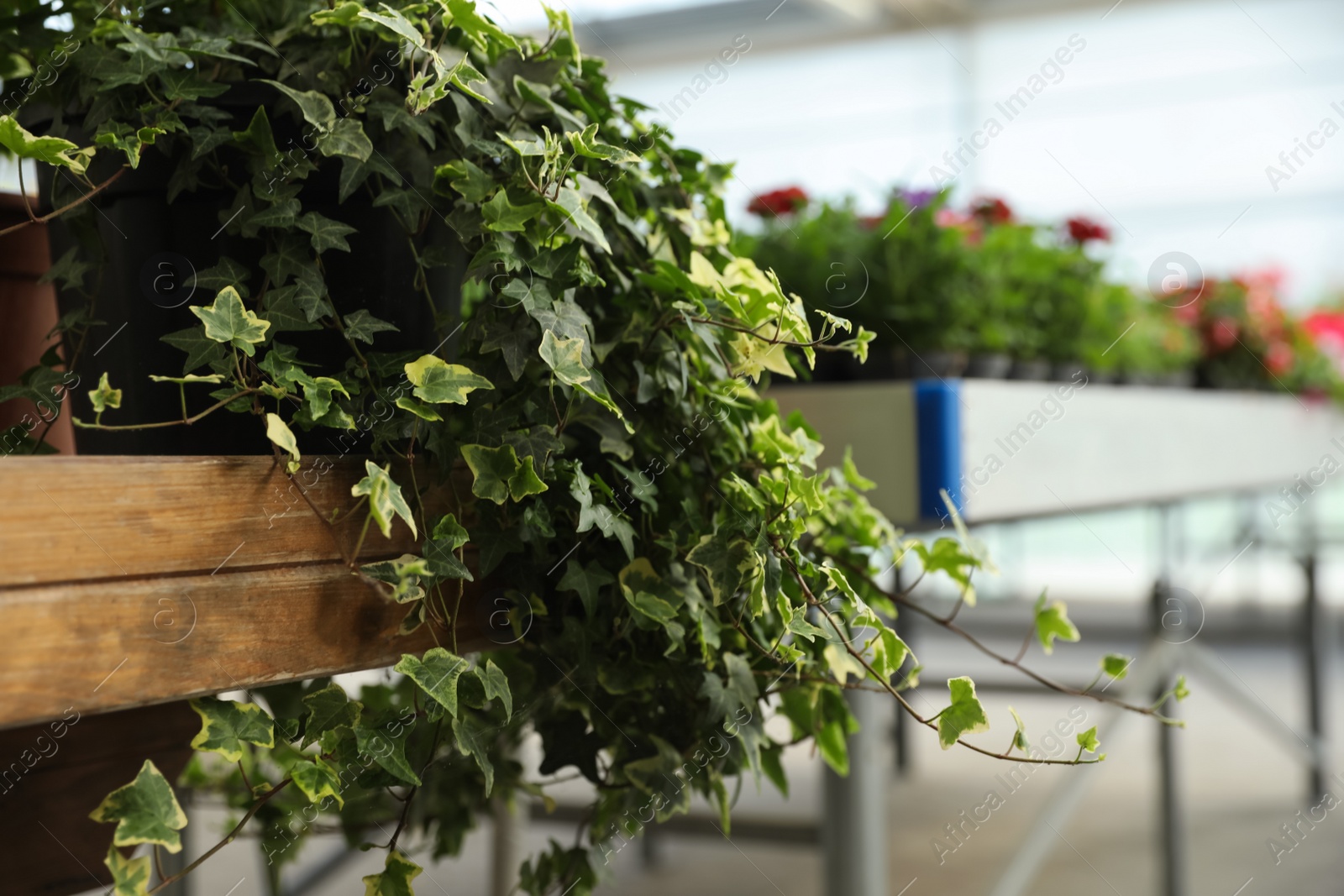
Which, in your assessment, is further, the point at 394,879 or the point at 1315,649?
the point at 1315,649

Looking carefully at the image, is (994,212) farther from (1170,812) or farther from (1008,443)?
(1170,812)

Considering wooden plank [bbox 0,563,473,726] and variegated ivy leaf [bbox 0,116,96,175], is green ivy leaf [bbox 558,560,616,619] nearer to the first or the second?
wooden plank [bbox 0,563,473,726]

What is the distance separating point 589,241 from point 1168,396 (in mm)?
1369

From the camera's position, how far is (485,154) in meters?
0.56

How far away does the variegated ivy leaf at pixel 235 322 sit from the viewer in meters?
0.48

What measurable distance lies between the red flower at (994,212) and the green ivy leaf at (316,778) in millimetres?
1598

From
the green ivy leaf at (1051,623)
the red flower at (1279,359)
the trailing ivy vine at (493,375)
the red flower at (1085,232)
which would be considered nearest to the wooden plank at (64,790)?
the trailing ivy vine at (493,375)

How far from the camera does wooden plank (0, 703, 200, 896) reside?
607 mm

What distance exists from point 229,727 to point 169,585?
73 millimetres

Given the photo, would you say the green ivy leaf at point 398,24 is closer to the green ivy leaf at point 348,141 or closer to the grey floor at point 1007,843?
the green ivy leaf at point 348,141

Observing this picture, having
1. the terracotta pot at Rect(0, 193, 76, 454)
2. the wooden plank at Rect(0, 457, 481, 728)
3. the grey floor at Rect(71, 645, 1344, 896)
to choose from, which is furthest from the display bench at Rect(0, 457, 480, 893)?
the grey floor at Rect(71, 645, 1344, 896)

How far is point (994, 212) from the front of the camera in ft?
6.07

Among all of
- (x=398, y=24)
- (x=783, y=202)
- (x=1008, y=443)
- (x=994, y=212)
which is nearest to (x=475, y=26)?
(x=398, y=24)

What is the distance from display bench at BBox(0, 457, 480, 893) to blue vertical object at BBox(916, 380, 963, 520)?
56cm
